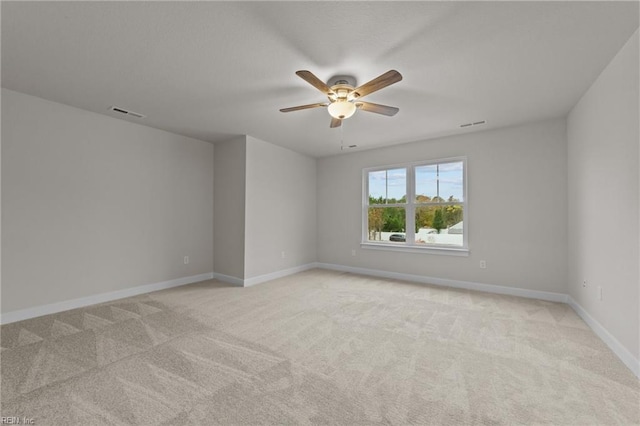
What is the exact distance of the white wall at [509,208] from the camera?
3.76 metres

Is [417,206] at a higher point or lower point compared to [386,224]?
higher

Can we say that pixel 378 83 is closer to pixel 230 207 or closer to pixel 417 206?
pixel 417 206

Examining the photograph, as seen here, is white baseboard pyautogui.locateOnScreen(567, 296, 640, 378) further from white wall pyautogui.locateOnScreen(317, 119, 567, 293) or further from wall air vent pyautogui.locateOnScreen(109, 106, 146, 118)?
wall air vent pyautogui.locateOnScreen(109, 106, 146, 118)

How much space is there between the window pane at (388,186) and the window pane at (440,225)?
0.47 m

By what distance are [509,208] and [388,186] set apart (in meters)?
2.00

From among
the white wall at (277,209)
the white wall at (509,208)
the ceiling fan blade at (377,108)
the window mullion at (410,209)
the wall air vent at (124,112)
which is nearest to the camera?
the ceiling fan blade at (377,108)

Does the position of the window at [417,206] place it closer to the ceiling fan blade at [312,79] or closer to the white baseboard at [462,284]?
the white baseboard at [462,284]

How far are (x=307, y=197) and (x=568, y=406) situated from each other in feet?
16.1

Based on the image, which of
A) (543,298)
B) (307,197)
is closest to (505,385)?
(543,298)

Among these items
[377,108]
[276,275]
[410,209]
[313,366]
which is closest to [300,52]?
[377,108]

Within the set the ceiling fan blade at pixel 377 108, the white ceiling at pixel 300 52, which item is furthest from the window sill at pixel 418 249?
the ceiling fan blade at pixel 377 108

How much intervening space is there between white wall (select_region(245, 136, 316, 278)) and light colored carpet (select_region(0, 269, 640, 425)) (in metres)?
1.54

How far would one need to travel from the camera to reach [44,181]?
A: 321cm

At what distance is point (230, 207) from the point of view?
15.7ft
